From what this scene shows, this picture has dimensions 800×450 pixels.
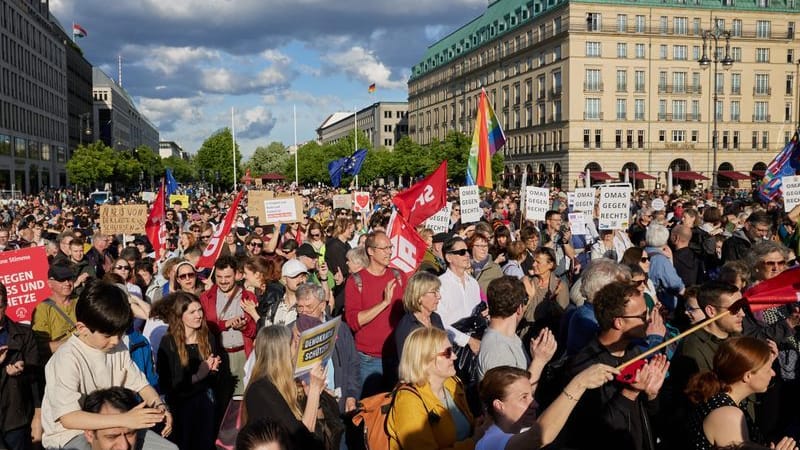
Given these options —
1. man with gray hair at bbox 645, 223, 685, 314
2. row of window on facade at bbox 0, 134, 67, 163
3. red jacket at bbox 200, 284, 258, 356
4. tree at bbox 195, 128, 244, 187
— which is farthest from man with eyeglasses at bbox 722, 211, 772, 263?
tree at bbox 195, 128, 244, 187

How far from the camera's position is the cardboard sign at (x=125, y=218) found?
46.6ft

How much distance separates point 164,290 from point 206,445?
326 centimetres

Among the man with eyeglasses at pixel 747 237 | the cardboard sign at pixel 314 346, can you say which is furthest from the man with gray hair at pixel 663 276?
the cardboard sign at pixel 314 346

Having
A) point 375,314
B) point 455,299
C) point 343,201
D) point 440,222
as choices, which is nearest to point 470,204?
point 440,222

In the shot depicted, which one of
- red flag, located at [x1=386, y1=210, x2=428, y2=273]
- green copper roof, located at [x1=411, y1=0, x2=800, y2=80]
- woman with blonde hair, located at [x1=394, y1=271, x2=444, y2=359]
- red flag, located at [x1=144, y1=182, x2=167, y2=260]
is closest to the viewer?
woman with blonde hair, located at [x1=394, y1=271, x2=444, y2=359]

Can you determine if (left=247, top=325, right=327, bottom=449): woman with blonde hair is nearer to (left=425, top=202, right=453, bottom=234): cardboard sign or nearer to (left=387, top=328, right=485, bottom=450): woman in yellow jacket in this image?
(left=387, top=328, right=485, bottom=450): woman in yellow jacket

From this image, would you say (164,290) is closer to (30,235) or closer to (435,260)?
(435,260)

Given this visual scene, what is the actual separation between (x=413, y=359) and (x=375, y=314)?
85.8 inches

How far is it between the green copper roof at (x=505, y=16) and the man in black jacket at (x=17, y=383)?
73.0m

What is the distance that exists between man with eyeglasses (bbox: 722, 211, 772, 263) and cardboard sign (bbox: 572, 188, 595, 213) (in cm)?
310

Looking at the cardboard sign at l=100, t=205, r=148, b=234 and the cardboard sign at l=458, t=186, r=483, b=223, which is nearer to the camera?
the cardboard sign at l=458, t=186, r=483, b=223

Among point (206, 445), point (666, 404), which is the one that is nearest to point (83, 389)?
point (206, 445)

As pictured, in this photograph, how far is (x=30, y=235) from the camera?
50.4 feet

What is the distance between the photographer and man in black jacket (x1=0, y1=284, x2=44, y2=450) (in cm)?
562
